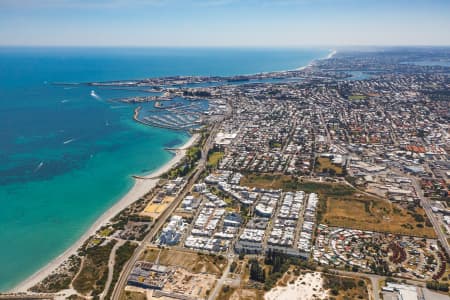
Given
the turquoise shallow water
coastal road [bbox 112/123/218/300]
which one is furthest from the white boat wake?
coastal road [bbox 112/123/218/300]

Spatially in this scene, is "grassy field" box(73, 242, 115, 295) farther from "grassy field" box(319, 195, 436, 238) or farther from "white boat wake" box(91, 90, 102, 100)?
"white boat wake" box(91, 90, 102, 100)

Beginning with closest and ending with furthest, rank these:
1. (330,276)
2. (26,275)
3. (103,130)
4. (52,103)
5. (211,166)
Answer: (330,276), (26,275), (211,166), (103,130), (52,103)

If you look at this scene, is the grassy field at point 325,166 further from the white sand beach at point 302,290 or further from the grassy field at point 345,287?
the white sand beach at point 302,290

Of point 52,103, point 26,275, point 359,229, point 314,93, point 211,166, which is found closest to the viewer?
point 26,275

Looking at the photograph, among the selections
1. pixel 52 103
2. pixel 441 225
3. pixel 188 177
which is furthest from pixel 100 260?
pixel 52 103

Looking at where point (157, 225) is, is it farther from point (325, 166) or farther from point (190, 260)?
point (325, 166)

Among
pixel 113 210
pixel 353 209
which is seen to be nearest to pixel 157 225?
pixel 113 210

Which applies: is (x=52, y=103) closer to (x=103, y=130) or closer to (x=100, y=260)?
(x=103, y=130)
